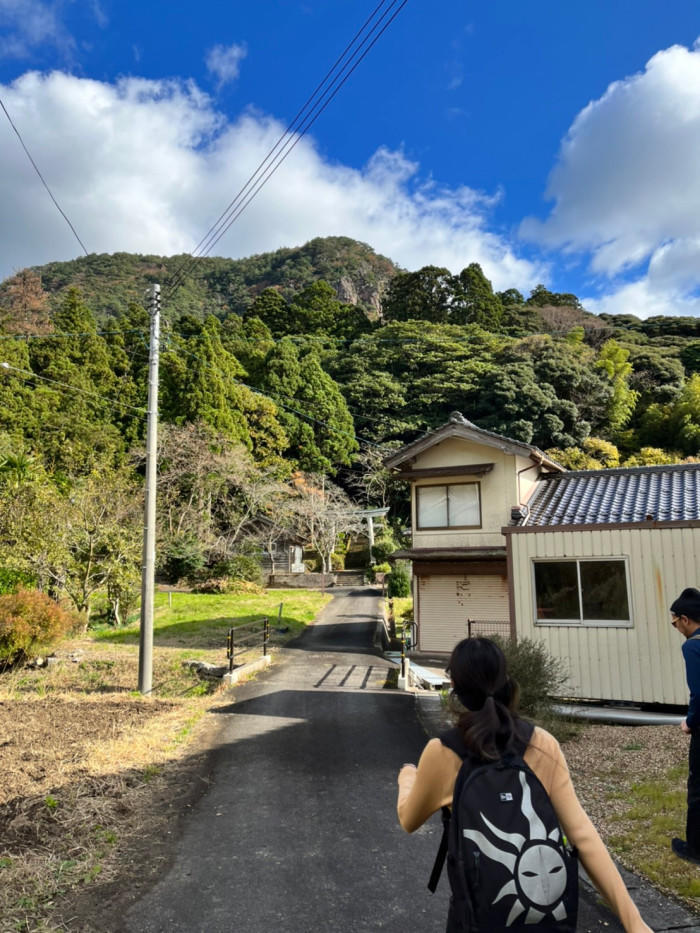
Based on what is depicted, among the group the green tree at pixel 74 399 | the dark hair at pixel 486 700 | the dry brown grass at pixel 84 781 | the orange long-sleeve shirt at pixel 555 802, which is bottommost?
the dry brown grass at pixel 84 781

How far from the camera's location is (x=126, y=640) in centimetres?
1703

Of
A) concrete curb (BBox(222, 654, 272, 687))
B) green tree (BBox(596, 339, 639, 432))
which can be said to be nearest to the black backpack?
concrete curb (BBox(222, 654, 272, 687))

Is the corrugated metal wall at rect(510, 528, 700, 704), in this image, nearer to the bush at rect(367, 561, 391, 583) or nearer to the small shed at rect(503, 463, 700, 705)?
the small shed at rect(503, 463, 700, 705)

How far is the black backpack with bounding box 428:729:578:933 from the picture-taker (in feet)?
5.25

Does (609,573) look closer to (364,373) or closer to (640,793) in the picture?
(640,793)

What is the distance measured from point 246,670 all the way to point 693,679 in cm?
1010

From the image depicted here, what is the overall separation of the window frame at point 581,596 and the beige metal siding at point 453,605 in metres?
6.52

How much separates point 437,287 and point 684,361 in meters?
23.1

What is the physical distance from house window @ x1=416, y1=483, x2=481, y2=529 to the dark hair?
14.8 metres

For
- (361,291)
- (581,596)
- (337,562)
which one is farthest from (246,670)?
(361,291)

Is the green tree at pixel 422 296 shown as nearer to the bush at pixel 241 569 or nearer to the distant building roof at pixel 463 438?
the bush at pixel 241 569

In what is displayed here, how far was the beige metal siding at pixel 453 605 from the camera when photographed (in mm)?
16719

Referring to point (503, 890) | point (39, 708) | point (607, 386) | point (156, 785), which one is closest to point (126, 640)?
point (39, 708)

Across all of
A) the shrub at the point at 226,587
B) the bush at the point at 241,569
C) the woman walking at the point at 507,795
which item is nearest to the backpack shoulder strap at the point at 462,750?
the woman walking at the point at 507,795
